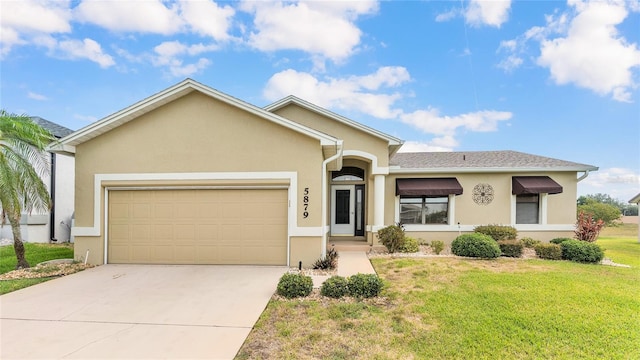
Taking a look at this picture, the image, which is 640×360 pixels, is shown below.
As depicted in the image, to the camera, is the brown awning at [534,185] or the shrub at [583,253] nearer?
the shrub at [583,253]

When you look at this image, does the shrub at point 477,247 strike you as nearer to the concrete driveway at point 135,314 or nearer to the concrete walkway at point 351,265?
the concrete walkway at point 351,265

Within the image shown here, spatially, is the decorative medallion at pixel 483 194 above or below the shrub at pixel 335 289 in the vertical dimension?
above

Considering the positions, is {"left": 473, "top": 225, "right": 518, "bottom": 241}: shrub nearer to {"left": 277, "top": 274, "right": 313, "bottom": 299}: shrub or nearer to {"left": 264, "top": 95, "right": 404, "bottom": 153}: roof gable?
{"left": 264, "top": 95, "right": 404, "bottom": 153}: roof gable

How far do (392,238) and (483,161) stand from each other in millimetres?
7360

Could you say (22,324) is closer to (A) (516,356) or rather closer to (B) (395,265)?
(A) (516,356)

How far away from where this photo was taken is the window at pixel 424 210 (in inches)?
569

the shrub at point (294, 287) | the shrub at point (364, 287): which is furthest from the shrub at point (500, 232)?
the shrub at point (294, 287)

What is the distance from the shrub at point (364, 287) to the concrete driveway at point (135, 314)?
6.18 ft

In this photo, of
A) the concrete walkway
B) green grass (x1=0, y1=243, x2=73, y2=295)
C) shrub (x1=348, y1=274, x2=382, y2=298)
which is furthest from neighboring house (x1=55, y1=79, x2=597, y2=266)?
shrub (x1=348, y1=274, x2=382, y2=298)

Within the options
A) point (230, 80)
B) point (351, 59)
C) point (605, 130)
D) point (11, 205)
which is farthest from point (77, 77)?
point (605, 130)

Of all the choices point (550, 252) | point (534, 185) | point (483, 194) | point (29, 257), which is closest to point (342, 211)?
point (483, 194)

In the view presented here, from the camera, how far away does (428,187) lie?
1384 centimetres

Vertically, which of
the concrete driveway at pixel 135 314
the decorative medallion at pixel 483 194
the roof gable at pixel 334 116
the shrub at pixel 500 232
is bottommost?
the concrete driveway at pixel 135 314

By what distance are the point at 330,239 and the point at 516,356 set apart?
1049cm
